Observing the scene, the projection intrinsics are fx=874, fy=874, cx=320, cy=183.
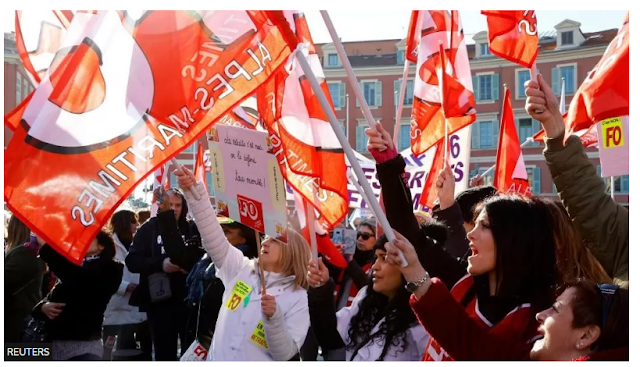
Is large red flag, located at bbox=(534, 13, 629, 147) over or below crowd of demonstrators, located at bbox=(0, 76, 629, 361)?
over

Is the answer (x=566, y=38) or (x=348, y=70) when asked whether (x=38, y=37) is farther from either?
(x=566, y=38)

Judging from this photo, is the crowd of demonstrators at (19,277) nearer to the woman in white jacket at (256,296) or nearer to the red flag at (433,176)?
the woman in white jacket at (256,296)

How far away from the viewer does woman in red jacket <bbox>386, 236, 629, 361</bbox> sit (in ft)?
8.89

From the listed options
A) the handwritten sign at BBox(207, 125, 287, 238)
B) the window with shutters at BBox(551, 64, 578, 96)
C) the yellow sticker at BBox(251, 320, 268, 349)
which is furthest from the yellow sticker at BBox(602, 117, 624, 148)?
the window with shutters at BBox(551, 64, 578, 96)

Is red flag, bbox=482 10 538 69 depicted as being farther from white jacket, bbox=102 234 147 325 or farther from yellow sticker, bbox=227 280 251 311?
white jacket, bbox=102 234 147 325

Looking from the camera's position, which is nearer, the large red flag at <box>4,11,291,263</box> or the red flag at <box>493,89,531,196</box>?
the large red flag at <box>4,11,291,263</box>

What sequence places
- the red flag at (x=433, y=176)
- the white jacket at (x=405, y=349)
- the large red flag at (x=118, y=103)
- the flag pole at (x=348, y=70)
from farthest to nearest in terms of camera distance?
the red flag at (x=433, y=176) → the white jacket at (x=405, y=349) → the large red flag at (x=118, y=103) → the flag pole at (x=348, y=70)

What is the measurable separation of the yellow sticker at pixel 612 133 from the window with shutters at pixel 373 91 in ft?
142

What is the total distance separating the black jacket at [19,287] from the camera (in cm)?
599

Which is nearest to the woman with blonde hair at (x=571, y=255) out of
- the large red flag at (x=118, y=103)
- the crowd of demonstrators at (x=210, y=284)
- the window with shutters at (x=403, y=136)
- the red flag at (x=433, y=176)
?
the large red flag at (x=118, y=103)

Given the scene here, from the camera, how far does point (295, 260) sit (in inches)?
196

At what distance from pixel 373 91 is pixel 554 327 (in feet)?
146

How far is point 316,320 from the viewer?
4.27m

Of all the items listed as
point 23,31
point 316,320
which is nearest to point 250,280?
point 316,320
